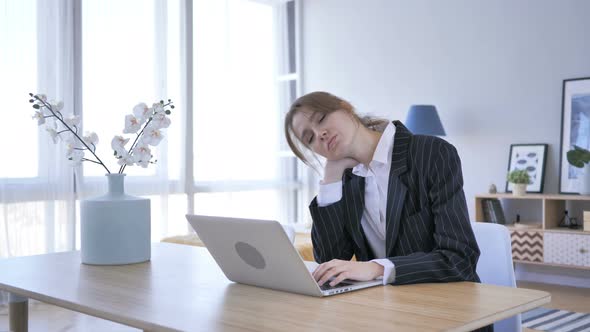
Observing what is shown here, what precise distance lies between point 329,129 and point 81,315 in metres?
2.46

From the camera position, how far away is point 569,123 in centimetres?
441

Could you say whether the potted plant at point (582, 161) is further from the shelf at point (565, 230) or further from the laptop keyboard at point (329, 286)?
the laptop keyboard at point (329, 286)

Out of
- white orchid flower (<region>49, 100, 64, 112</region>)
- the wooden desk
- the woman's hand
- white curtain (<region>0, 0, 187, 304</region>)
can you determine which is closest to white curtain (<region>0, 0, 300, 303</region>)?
white curtain (<region>0, 0, 187, 304</region>)

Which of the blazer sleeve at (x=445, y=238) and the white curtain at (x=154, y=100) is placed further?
the white curtain at (x=154, y=100)

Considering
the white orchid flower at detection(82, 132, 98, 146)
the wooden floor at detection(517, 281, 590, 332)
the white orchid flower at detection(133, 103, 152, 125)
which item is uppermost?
the white orchid flower at detection(133, 103, 152, 125)

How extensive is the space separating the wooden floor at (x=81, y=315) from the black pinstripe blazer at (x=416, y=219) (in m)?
1.97

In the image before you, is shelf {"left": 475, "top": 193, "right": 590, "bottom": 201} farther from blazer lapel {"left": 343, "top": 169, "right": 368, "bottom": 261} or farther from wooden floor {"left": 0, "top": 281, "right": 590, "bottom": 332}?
blazer lapel {"left": 343, "top": 169, "right": 368, "bottom": 261}

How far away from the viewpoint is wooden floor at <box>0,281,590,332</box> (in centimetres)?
328

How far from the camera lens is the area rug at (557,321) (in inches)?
130

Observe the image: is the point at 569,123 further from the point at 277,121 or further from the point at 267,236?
the point at 267,236

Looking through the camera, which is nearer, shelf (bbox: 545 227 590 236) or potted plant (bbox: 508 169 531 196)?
shelf (bbox: 545 227 590 236)

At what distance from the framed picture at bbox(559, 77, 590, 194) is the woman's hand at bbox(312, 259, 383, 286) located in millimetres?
3465

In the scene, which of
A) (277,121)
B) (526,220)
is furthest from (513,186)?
(277,121)

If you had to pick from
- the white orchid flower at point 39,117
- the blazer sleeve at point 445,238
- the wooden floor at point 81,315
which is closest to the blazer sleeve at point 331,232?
the blazer sleeve at point 445,238
